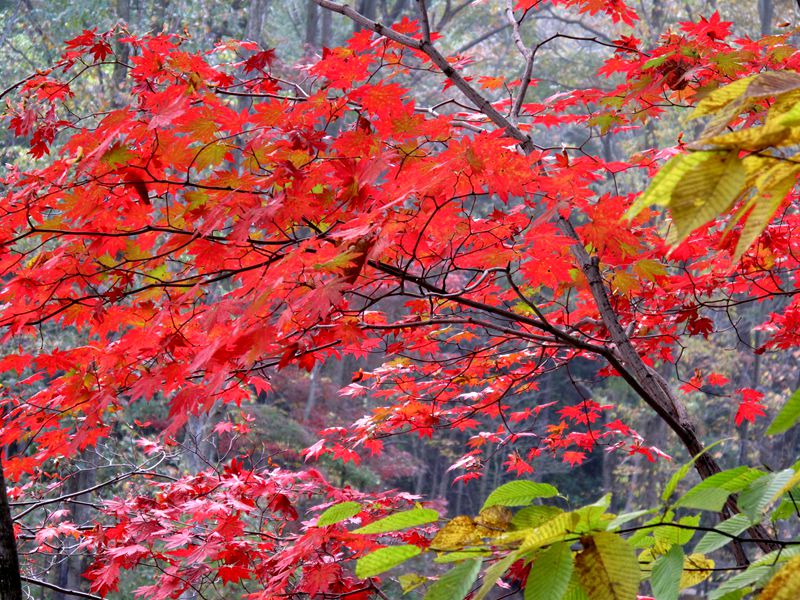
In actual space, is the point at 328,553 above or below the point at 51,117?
below

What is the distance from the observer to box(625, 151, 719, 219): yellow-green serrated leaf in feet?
1.95

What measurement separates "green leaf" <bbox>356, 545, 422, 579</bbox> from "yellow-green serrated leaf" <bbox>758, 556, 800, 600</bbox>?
0.31 m

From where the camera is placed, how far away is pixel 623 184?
12.9 m

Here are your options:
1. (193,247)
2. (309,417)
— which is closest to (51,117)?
(193,247)

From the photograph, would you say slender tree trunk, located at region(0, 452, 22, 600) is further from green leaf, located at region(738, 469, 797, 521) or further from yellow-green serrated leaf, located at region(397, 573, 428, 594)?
green leaf, located at region(738, 469, 797, 521)

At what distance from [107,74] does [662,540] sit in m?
9.44

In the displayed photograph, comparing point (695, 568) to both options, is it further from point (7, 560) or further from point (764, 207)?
point (7, 560)

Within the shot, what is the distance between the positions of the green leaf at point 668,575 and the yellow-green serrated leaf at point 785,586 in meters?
0.13

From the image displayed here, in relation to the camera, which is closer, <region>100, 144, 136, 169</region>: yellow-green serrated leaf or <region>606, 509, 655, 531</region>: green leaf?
<region>606, 509, 655, 531</region>: green leaf

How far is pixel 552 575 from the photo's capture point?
68 cm

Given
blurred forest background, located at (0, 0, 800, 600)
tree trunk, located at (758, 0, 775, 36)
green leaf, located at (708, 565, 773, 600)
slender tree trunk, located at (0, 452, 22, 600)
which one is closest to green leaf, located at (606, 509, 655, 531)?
green leaf, located at (708, 565, 773, 600)

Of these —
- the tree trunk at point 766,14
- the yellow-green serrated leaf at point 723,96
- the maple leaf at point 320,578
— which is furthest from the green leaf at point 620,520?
the tree trunk at point 766,14

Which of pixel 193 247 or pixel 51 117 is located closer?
pixel 193 247

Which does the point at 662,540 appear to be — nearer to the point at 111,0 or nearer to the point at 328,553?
the point at 328,553
